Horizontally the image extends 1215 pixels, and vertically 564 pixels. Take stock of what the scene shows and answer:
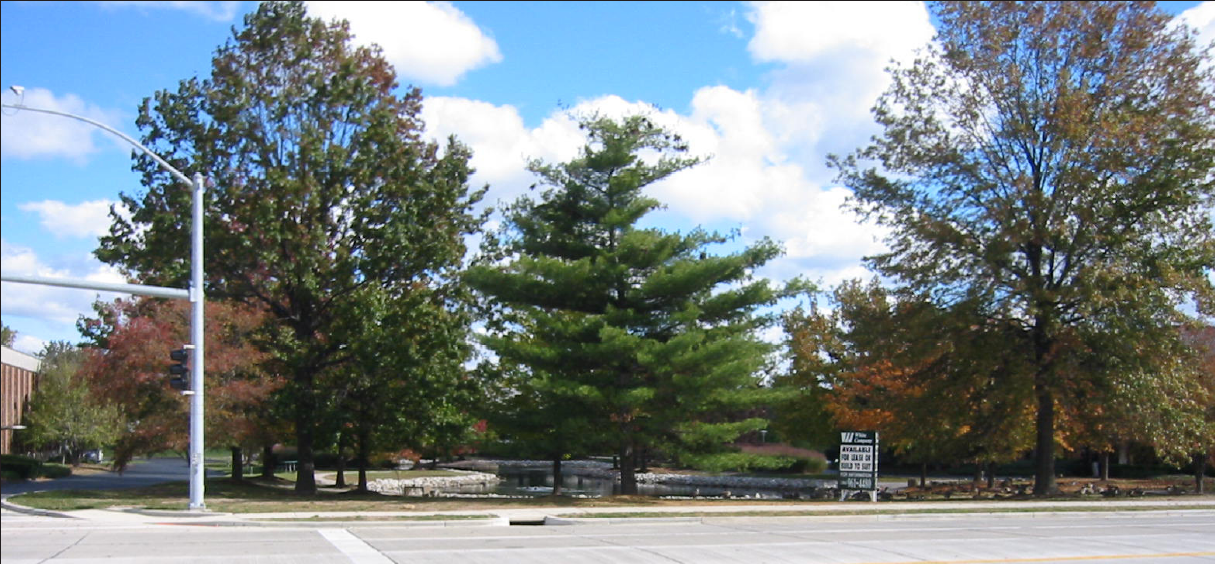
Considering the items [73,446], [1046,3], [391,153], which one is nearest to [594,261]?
[391,153]

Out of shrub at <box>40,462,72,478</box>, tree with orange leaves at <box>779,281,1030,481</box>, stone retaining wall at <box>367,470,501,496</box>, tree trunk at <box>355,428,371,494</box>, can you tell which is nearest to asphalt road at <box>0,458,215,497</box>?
shrub at <box>40,462,72,478</box>

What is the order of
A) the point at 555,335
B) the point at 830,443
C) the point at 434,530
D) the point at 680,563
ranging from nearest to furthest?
1. the point at 680,563
2. the point at 434,530
3. the point at 555,335
4. the point at 830,443

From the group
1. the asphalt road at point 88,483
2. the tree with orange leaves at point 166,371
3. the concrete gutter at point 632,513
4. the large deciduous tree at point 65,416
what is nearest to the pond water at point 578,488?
the concrete gutter at point 632,513

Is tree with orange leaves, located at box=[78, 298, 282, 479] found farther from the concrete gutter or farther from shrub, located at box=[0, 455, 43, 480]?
shrub, located at box=[0, 455, 43, 480]

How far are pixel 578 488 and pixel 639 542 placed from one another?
36.6 m

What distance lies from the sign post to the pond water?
6151 mm

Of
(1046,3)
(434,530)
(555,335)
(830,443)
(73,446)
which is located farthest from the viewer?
(73,446)

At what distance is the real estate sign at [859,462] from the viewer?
97.4 feet

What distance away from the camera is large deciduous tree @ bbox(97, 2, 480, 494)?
2994cm

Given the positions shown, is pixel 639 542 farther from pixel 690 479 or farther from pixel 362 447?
pixel 690 479

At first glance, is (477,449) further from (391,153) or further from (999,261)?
(999,261)

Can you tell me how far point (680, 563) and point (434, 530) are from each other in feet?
24.2

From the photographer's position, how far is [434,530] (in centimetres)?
1988

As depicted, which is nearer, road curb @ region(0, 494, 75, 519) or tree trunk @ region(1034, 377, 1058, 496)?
road curb @ region(0, 494, 75, 519)
